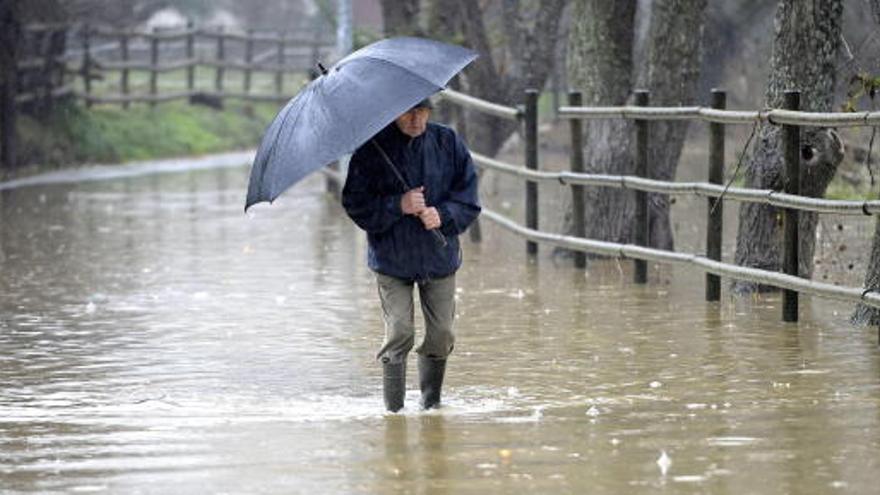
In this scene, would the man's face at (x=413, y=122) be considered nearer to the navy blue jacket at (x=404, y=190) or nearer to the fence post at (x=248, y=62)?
the navy blue jacket at (x=404, y=190)

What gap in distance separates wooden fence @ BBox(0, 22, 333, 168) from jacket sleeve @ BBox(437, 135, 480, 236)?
21.2 m

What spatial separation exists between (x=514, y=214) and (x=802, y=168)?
9.78 metres

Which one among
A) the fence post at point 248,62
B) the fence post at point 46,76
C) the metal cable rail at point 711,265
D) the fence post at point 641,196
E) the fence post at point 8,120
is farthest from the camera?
the fence post at point 248,62

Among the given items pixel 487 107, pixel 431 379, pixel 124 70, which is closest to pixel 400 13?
pixel 487 107

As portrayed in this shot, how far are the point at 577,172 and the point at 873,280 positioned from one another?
4.77 meters

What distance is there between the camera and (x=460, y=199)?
9.27 metres

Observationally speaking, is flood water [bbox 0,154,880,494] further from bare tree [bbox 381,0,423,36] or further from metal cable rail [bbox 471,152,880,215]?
bare tree [bbox 381,0,423,36]

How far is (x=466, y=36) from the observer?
22875 mm

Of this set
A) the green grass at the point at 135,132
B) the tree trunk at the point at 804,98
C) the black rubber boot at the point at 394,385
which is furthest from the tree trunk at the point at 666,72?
the green grass at the point at 135,132

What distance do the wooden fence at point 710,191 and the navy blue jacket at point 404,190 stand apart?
3.15 m

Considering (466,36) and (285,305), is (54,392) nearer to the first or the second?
(285,305)

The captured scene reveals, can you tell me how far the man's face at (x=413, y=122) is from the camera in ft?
30.0

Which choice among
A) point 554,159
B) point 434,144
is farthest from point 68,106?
point 434,144

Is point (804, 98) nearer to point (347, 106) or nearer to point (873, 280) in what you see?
point (873, 280)
